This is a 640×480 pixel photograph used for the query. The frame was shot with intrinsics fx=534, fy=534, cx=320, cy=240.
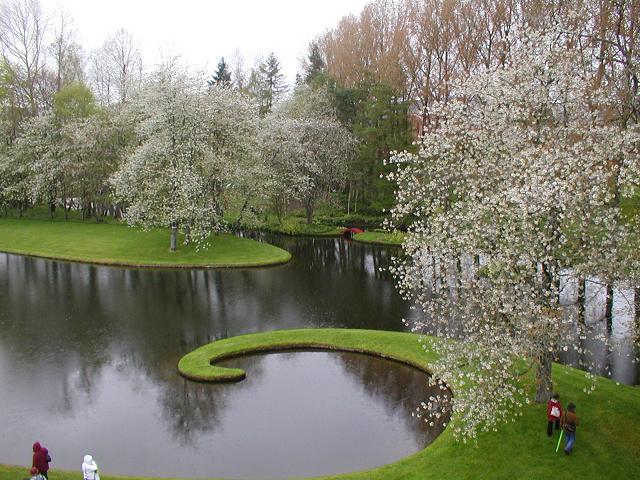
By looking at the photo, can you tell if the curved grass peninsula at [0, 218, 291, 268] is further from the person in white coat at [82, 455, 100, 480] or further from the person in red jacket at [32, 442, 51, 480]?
the person in white coat at [82, 455, 100, 480]

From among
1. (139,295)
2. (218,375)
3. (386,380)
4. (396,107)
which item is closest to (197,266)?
(139,295)

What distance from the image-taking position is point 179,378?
2578 centimetres

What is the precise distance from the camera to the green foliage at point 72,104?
71.2 m

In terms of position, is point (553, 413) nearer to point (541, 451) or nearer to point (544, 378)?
point (541, 451)

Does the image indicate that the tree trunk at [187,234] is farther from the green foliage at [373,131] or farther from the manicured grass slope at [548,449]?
the manicured grass slope at [548,449]

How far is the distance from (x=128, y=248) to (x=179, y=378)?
3131 centimetres

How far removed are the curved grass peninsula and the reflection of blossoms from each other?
3277 cm

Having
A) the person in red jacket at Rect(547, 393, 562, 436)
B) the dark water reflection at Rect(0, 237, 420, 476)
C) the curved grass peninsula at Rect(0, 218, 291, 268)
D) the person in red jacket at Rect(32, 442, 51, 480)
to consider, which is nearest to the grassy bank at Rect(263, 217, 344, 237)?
the curved grass peninsula at Rect(0, 218, 291, 268)

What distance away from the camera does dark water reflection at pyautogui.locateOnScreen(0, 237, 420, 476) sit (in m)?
20.2

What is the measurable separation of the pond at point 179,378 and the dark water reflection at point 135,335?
0.26 feet

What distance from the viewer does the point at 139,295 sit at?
40.2 meters

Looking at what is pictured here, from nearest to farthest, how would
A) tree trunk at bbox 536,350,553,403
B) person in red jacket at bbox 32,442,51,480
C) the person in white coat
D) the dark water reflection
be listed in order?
the person in white coat < person in red jacket at bbox 32,442,51,480 < tree trunk at bbox 536,350,553,403 < the dark water reflection

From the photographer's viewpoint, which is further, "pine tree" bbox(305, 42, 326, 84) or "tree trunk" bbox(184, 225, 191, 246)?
"pine tree" bbox(305, 42, 326, 84)

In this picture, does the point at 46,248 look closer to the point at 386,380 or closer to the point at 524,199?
the point at 386,380
